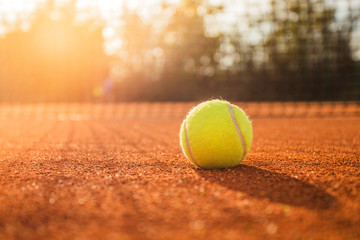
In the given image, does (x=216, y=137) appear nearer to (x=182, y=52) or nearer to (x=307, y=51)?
(x=307, y=51)

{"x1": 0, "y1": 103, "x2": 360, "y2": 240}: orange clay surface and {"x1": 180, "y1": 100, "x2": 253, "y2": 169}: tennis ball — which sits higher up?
{"x1": 180, "y1": 100, "x2": 253, "y2": 169}: tennis ball

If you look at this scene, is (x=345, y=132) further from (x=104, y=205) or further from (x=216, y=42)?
(x=216, y=42)

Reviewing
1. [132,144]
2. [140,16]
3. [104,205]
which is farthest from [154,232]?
[140,16]

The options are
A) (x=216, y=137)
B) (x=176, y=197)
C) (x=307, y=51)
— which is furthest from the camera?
(x=307, y=51)

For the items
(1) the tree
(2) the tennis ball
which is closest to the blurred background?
(1) the tree

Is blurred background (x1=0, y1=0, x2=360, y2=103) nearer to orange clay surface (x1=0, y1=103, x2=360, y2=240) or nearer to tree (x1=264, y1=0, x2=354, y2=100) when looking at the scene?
tree (x1=264, y1=0, x2=354, y2=100)

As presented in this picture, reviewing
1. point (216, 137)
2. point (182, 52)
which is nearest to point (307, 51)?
point (182, 52)

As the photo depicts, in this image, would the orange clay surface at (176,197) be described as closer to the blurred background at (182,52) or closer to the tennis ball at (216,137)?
the tennis ball at (216,137)

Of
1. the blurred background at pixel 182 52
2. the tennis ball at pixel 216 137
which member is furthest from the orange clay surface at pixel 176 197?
the blurred background at pixel 182 52
